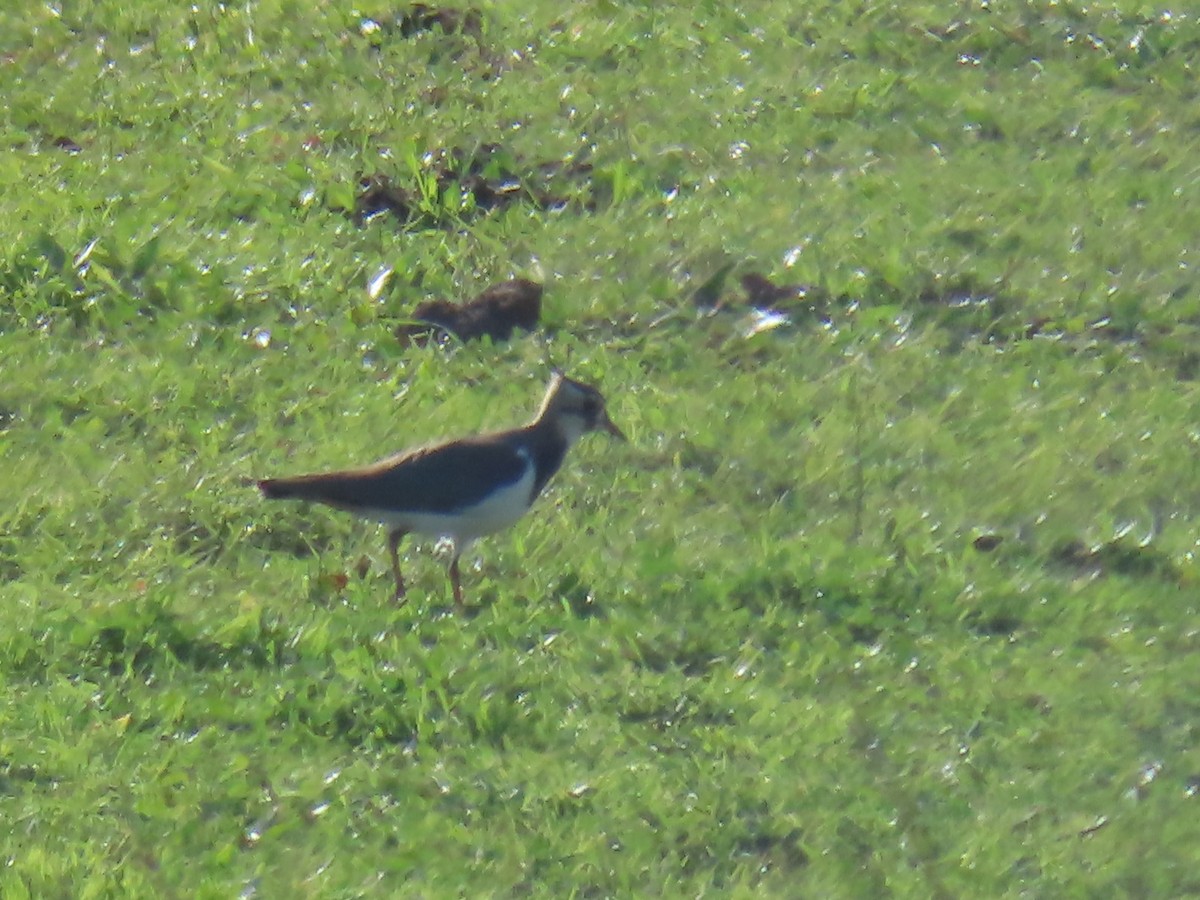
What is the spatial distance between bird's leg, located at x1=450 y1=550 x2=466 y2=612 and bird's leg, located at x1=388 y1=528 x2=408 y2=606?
0.15m

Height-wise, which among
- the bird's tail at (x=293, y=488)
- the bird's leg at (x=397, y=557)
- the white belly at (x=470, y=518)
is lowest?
the bird's leg at (x=397, y=557)

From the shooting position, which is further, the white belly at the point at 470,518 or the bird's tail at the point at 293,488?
the white belly at the point at 470,518

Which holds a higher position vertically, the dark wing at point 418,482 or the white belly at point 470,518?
the dark wing at point 418,482

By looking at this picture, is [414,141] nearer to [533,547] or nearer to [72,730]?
[533,547]

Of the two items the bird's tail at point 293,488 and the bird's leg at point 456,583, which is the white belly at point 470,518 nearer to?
the bird's leg at point 456,583

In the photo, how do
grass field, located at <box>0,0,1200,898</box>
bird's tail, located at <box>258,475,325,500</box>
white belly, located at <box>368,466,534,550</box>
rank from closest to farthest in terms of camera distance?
grass field, located at <box>0,0,1200,898</box>, bird's tail, located at <box>258,475,325,500</box>, white belly, located at <box>368,466,534,550</box>

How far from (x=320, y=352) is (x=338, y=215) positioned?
1153 mm

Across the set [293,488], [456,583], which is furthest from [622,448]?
[293,488]

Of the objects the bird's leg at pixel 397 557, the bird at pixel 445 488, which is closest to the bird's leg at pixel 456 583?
the bird at pixel 445 488

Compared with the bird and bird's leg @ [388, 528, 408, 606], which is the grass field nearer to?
bird's leg @ [388, 528, 408, 606]

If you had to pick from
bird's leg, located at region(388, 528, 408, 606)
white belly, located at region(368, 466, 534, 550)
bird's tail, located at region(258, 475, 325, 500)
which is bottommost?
bird's leg, located at region(388, 528, 408, 606)

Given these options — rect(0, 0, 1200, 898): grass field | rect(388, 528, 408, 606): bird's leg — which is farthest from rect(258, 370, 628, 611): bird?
rect(0, 0, 1200, 898): grass field

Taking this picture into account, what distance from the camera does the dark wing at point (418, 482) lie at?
6.63 m

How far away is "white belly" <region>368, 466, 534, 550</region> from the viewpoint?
671 centimetres
